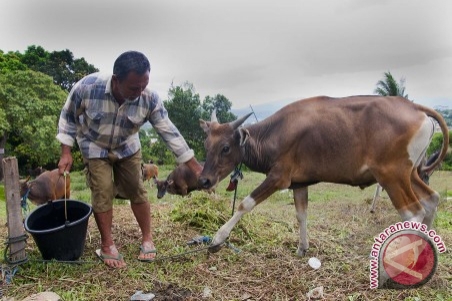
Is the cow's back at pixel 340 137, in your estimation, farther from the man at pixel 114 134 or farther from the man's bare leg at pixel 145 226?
the man's bare leg at pixel 145 226

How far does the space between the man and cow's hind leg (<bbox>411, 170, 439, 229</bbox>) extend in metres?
2.37

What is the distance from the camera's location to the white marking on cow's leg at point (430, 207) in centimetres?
446

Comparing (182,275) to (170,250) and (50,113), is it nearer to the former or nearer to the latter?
(170,250)

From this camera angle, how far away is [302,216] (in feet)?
16.6

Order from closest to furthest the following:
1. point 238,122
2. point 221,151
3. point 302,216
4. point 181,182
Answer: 1. point 221,151
2. point 238,122
3. point 302,216
4. point 181,182

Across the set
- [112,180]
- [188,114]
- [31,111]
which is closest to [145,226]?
[112,180]

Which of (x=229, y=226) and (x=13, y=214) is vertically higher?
(x=13, y=214)

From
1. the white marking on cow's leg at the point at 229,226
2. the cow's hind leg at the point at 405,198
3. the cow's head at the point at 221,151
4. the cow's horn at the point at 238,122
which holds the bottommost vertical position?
the white marking on cow's leg at the point at 229,226

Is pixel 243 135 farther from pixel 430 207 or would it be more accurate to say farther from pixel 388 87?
pixel 388 87

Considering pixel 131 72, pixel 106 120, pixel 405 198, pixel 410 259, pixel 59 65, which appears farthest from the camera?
A: pixel 59 65

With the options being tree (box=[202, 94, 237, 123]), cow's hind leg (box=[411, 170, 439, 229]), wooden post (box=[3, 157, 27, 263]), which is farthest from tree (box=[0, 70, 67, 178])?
cow's hind leg (box=[411, 170, 439, 229])

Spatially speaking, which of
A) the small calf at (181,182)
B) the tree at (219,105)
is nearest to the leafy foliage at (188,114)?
the tree at (219,105)

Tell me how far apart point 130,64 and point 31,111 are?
23.5 m
